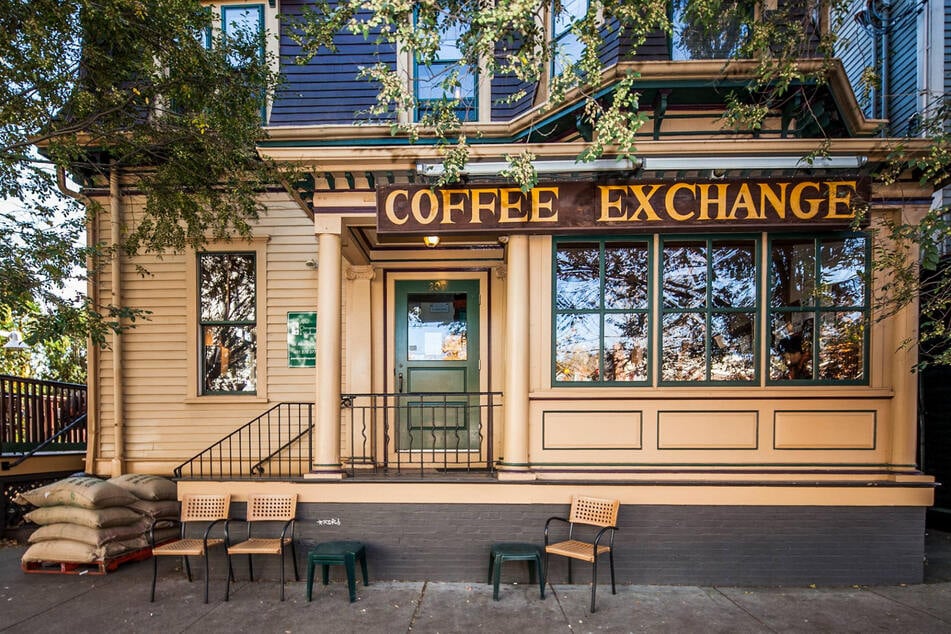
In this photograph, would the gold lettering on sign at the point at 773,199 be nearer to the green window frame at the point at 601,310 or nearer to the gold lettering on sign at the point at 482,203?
the green window frame at the point at 601,310

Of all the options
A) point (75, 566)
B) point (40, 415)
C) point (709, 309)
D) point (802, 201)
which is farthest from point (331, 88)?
point (75, 566)

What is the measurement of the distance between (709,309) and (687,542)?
231 cm

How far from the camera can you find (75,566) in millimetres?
5168

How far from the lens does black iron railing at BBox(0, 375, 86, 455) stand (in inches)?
259

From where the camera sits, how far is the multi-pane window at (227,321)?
6961mm

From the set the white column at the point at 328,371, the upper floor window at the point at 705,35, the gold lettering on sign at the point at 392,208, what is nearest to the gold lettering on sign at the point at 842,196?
the upper floor window at the point at 705,35

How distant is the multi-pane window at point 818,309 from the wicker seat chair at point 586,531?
219 cm

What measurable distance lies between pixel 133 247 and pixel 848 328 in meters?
7.85

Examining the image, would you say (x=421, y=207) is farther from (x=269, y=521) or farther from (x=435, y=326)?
(x=269, y=521)

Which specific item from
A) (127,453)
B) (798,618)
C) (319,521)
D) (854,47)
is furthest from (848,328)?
(127,453)

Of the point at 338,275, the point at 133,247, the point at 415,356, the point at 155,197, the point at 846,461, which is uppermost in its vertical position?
the point at 155,197

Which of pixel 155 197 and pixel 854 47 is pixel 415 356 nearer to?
pixel 155 197

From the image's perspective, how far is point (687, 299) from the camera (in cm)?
502

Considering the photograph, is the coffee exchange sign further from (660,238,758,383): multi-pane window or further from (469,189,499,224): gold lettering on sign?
(660,238,758,383): multi-pane window
